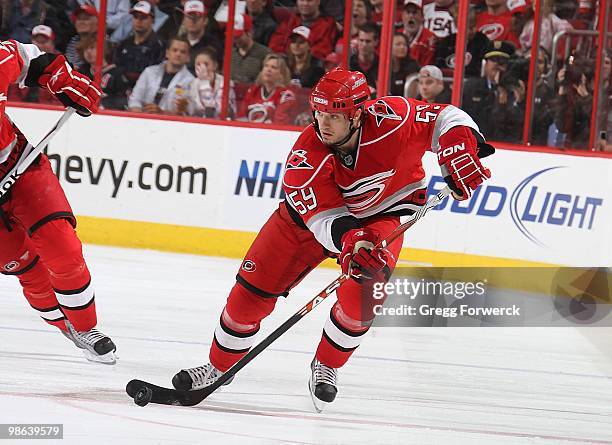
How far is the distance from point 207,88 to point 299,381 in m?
3.15

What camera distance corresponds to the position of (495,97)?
20.1 feet

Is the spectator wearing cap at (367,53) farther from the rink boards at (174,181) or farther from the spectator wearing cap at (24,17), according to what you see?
the spectator wearing cap at (24,17)

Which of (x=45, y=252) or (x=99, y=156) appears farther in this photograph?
(x=99, y=156)

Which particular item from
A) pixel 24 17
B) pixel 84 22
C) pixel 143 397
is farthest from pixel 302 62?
pixel 143 397

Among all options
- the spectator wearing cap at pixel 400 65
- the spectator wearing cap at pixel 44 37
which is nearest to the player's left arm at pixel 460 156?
the spectator wearing cap at pixel 400 65

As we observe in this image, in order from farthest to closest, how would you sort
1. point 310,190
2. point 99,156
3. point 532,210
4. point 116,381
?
point 99,156, point 532,210, point 116,381, point 310,190

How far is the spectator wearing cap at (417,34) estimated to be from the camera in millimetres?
6238

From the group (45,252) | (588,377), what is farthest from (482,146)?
(45,252)

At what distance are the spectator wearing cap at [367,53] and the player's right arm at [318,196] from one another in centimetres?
327

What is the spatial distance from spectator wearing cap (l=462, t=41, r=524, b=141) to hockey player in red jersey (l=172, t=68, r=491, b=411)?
2695 mm

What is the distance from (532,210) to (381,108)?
260 centimetres

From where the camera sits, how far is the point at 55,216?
363 cm

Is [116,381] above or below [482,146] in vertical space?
below

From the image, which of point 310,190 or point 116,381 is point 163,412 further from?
point 310,190
